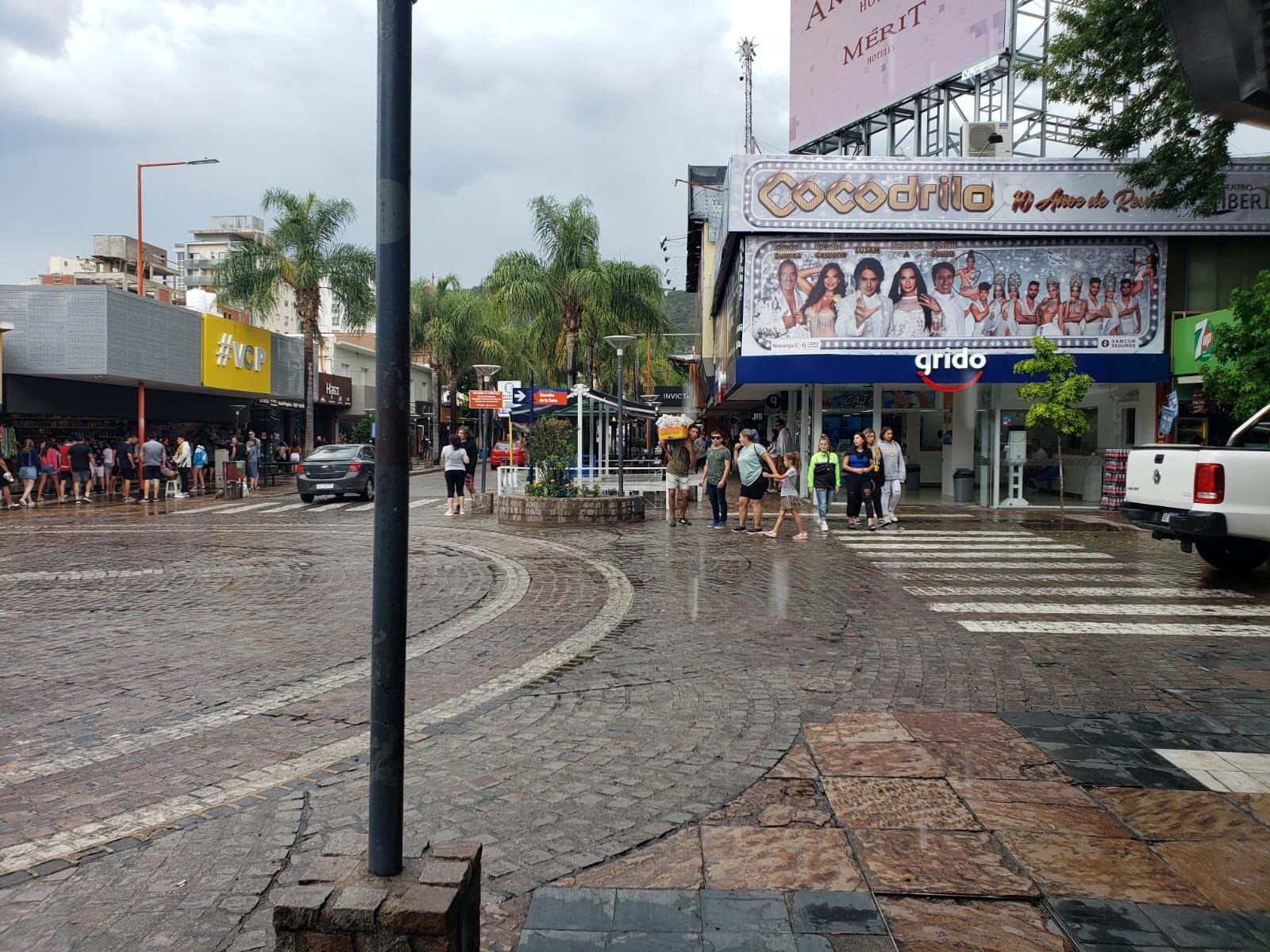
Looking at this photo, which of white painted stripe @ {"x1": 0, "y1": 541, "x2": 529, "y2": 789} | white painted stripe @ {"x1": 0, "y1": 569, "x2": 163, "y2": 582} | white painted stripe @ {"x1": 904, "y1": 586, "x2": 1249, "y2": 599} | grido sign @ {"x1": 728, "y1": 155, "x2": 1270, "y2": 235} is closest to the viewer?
white painted stripe @ {"x1": 0, "y1": 541, "x2": 529, "y2": 789}

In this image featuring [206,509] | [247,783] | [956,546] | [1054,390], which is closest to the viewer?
[247,783]

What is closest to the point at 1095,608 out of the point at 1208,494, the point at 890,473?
the point at 1208,494

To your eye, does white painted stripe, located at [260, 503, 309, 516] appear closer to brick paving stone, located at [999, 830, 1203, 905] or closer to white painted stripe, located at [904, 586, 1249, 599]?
white painted stripe, located at [904, 586, 1249, 599]

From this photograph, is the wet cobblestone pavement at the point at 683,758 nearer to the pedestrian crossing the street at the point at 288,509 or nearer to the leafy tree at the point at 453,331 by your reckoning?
the pedestrian crossing the street at the point at 288,509

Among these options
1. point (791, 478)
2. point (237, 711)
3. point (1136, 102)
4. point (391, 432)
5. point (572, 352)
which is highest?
point (1136, 102)

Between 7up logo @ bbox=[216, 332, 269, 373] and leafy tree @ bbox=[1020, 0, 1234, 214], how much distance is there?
2398 centimetres

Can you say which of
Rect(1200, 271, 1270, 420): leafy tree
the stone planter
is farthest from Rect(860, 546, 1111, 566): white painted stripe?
Rect(1200, 271, 1270, 420): leafy tree

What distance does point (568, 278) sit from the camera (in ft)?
106

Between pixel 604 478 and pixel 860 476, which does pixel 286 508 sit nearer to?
pixel 604 478

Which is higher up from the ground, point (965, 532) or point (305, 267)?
point (305, 267)

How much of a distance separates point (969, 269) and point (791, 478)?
29.3ft

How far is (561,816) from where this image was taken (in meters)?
4.05

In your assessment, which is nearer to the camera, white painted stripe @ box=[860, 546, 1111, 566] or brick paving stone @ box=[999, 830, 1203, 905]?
brick paving stone @ box=[999, 830, 1203, 905]

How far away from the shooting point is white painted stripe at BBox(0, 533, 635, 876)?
3.76 metres
